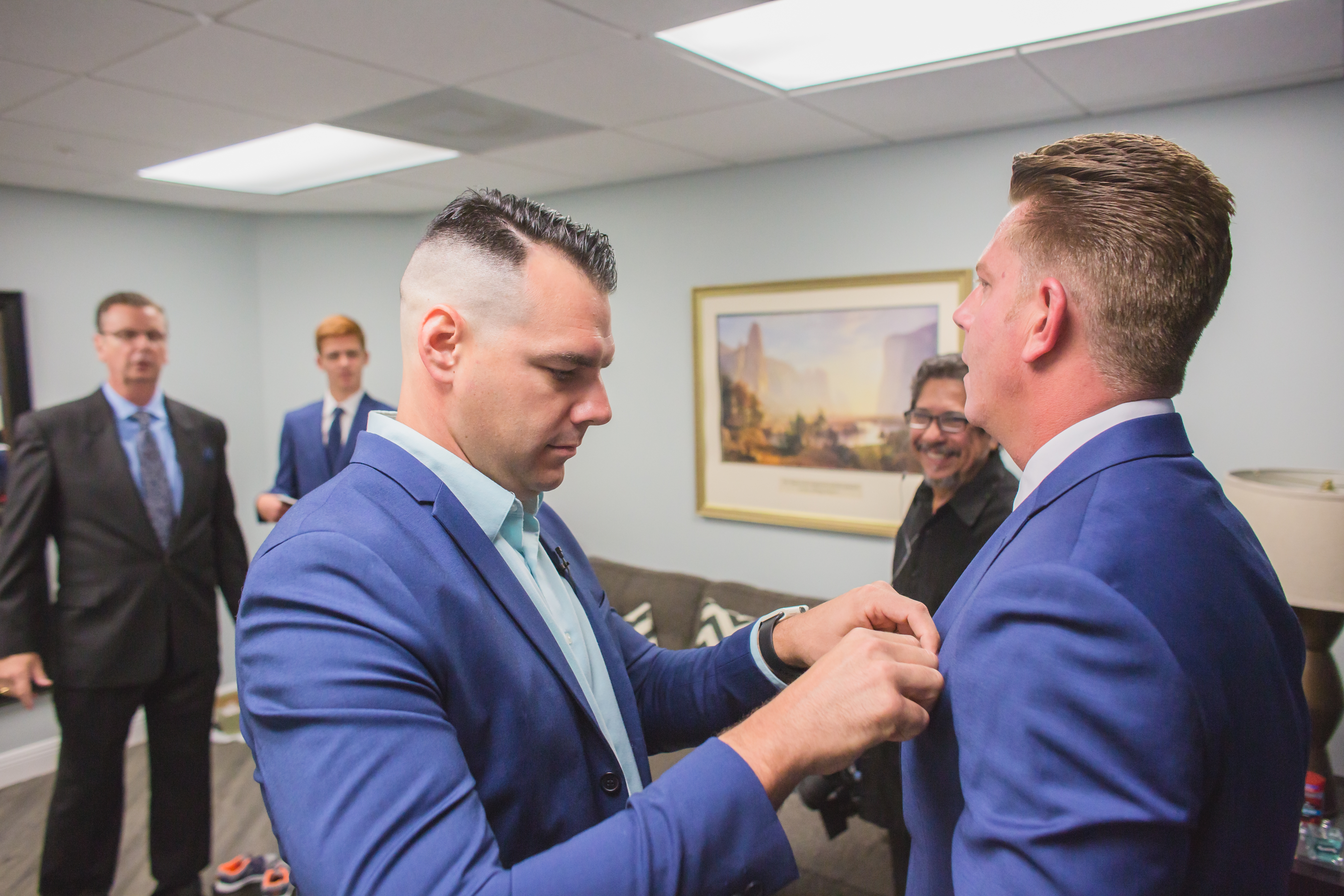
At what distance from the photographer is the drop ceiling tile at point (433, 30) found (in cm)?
198

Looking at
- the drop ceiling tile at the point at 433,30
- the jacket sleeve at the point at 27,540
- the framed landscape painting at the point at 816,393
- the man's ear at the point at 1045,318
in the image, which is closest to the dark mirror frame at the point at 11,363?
the jacket sleeve at the point at 27,540

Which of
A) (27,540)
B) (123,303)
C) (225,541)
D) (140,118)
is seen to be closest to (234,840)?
(225,541)

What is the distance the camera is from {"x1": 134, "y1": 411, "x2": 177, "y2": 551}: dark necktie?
301cm

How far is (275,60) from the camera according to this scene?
234 cm

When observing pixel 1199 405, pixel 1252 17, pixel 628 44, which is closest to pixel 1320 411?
pixel 1199 405

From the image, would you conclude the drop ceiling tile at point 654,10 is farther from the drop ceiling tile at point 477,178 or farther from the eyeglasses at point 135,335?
the eyeglasses at point 135,335

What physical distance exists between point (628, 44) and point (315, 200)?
9.77ft

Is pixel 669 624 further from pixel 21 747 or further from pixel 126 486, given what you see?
pixel 21 747

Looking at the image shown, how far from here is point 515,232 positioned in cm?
107

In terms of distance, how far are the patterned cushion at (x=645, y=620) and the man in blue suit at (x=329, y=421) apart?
62.0 inches

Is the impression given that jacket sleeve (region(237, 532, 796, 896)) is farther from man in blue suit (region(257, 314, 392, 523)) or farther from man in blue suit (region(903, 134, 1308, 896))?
man in blue suit (region(257, 314, 392, 523))

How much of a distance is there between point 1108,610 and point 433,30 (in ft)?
→ 7.00

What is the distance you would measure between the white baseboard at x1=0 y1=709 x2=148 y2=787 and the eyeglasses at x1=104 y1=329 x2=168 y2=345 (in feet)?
6.62

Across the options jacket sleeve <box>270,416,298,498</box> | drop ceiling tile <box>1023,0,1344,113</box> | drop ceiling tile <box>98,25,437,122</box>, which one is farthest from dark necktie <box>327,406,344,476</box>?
drop ceiling tile <box>1023,0,1344,113</box>
